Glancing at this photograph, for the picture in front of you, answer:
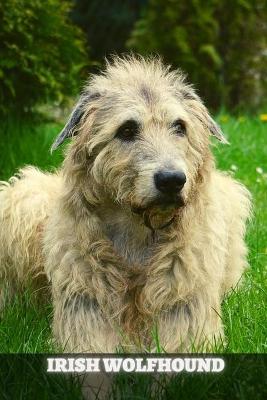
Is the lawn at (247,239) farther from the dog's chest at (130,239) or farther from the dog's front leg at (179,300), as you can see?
the dog's chest at (130,239)

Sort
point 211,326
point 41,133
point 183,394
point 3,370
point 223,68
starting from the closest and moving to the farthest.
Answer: point 183,394
point 3,370
point 211,326
point 41,133
point 223,68

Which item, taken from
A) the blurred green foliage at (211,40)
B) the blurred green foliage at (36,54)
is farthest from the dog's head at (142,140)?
the blurred green foliage at (211,40)

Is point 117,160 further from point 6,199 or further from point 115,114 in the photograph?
point 6,199

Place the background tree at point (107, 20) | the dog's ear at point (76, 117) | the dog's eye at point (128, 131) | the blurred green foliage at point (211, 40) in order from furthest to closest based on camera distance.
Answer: the background tree at point (107, 20) → the blurred green foliage at point (211, 40) → the dog's ear at point (76, 117) → the dog's eye at point (128, 131)

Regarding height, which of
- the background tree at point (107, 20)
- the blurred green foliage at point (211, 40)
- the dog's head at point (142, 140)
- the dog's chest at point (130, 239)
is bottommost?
the dog's chest at point (130, 239)

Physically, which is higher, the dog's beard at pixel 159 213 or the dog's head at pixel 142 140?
the dog's head at pixel 142 140

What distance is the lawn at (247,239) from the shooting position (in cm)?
455

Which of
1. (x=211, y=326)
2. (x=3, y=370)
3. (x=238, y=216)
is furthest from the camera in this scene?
(x=238, y=216)

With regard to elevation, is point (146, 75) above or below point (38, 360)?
above

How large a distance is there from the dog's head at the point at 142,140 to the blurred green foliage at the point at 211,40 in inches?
298

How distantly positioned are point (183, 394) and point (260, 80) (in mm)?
9737

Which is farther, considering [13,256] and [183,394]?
[13,256]

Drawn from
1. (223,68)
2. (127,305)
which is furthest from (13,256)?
(223,68)

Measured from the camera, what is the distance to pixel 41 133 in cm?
830
